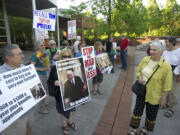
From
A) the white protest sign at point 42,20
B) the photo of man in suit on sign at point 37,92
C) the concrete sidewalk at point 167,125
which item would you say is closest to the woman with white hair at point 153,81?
the concrete sidewalk at point 167,125

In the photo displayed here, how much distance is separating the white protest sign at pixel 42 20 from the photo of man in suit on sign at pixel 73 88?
105 inches

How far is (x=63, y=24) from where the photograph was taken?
24375 millimetres

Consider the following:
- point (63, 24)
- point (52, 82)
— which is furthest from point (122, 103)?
point (63, 24)

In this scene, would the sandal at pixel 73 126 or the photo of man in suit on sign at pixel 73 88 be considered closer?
the photo of man in suit on sign at pixel 73 88

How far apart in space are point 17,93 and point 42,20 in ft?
10.5

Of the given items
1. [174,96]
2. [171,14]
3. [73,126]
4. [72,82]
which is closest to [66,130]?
[73,126]

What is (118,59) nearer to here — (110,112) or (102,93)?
(102,93)

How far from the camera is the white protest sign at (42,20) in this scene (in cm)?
407

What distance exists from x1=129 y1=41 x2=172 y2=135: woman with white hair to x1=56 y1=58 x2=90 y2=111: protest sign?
106cm

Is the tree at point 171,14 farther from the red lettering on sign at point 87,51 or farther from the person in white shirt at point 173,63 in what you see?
the red lettering on sign at point 87,51

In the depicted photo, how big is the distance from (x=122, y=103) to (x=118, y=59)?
242 inches

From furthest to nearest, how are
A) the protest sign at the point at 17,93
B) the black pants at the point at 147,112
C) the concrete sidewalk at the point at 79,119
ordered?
the concrete sidewalk at the point at 79,119
the black pants at the point at 147,112
the protest sign at the point at 17,93

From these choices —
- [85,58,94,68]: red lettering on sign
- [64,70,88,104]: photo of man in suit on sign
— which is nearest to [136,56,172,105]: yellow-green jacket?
[64,70,88,104]: photo of man in suit on sign

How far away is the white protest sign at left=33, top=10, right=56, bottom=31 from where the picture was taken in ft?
13.3
